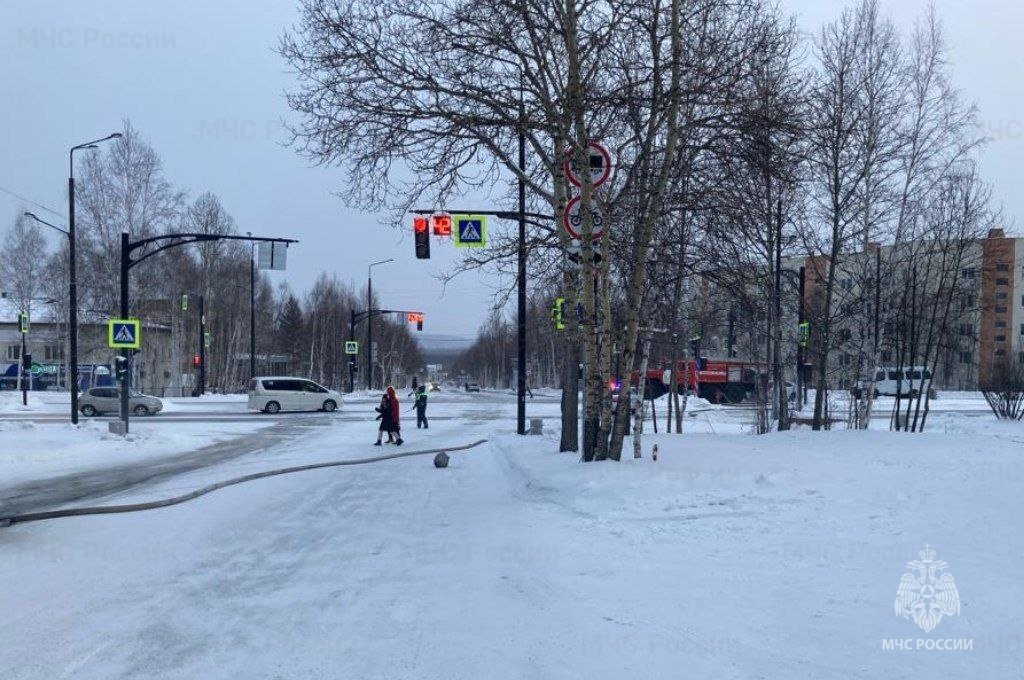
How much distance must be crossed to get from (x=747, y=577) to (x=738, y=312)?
42.0 feet

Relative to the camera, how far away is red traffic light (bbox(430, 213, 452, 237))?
50.1ft

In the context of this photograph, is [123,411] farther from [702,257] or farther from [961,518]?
[961,518]

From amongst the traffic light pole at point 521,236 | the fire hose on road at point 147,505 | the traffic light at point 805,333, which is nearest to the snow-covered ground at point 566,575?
the fire hose on road at point 147,505

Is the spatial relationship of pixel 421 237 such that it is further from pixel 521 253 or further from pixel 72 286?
pixel 72 286

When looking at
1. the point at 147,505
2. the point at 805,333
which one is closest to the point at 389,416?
the point at 147,505

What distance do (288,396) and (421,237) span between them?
23.6 metres

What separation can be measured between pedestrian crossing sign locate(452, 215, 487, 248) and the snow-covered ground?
5.56 metres

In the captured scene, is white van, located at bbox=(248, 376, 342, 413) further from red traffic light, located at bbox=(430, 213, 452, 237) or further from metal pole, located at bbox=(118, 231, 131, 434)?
red traffic light, located at bbox=(430, 213, 452, 237)

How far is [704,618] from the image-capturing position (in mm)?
5535

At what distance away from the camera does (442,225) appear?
1539 cm

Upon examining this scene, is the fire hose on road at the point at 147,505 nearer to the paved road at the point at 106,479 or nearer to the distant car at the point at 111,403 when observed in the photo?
the paved road at the point at 106,479

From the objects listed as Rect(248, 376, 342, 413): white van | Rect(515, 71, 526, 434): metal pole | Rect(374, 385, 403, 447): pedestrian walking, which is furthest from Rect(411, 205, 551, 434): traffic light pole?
Rect(248, 376, 342, 413): white van

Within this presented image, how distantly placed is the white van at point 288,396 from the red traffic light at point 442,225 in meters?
24.4

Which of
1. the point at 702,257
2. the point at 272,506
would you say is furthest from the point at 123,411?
the point at 702,257
